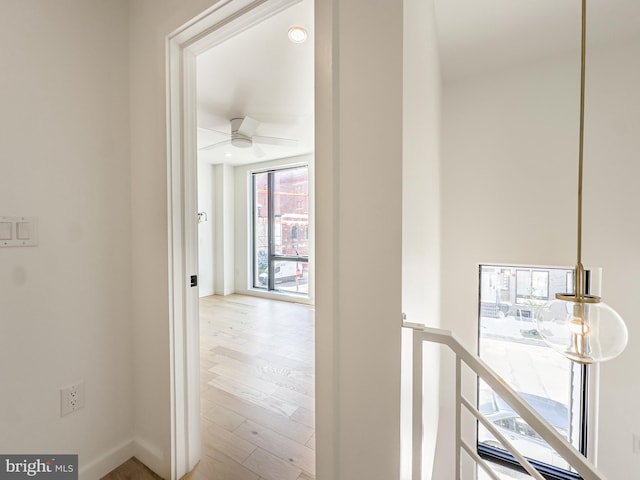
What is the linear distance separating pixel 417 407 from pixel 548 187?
7.84 feet

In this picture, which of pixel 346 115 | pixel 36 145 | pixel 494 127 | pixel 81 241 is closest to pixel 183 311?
pixel 81 241

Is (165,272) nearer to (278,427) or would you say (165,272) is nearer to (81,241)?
(81,241)

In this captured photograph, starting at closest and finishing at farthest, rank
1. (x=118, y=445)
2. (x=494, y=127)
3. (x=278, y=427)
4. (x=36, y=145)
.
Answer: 1. (x=36, y=145)
2. (x=118, y=445)
3. (x=278, y=427)
4. (x=494, y=127)

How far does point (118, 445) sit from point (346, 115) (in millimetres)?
2003

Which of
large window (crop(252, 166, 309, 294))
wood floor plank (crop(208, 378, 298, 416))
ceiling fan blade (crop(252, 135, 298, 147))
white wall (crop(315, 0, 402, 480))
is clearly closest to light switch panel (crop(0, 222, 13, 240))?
white wall (crop(315, 0, 402, 480))

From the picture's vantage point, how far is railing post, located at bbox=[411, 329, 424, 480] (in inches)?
34.9

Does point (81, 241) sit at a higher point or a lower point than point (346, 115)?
lower

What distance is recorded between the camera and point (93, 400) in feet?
4.50

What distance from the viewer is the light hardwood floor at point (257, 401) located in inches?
59.0

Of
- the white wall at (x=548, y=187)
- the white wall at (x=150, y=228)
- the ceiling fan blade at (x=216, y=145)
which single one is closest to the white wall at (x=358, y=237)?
the white wall at (x=150, y=228)

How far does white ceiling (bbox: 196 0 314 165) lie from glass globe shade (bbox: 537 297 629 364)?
213cm

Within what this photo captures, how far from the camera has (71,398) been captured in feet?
4.25

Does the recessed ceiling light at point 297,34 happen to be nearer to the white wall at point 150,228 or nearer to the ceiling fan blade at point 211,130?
the white wall at point 150,228

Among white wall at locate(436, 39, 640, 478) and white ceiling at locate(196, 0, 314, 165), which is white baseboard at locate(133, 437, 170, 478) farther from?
white ceiling at locate(196, 0, 314, 165)
